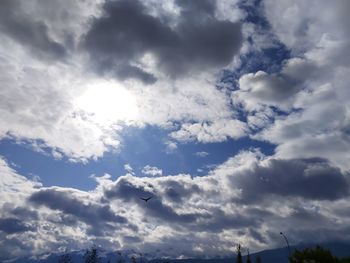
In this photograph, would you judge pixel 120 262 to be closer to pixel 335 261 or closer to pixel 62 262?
pixel 62 262

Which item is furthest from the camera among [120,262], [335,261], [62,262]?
[62,262]

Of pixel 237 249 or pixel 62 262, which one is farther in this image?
pixel 62 262

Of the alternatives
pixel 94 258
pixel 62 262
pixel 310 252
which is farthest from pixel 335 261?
pixel 62 262

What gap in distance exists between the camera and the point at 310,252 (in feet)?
161

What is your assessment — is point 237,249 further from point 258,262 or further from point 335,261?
point 335,261

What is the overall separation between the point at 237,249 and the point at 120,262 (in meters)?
67.2

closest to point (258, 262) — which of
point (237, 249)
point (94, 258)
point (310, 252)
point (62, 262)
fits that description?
point (237, 249)

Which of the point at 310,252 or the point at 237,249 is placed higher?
the point at 237,249

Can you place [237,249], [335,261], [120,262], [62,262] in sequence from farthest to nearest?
1. [62,262]
2. [120,262]
3. [237,249]
4. [335,261]

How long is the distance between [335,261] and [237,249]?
49826mm

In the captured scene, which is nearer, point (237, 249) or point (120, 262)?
point (237, 249)

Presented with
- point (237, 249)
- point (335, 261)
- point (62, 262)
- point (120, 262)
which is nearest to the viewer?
point (335, 261)

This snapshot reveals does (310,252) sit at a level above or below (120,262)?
below

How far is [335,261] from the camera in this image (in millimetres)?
48125
